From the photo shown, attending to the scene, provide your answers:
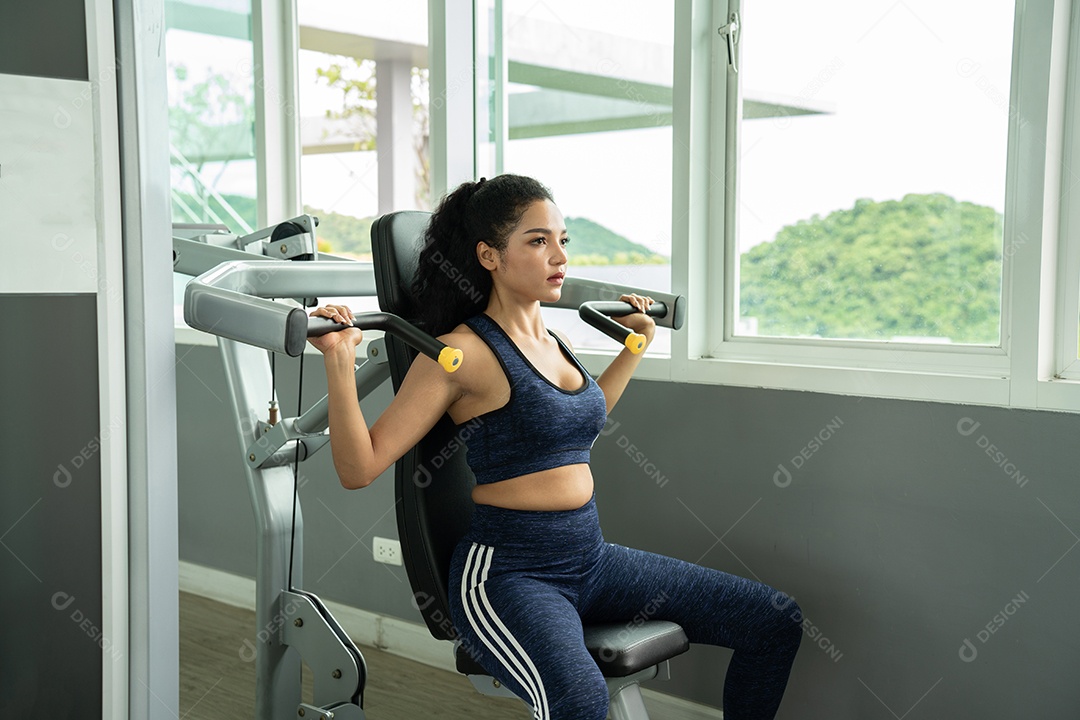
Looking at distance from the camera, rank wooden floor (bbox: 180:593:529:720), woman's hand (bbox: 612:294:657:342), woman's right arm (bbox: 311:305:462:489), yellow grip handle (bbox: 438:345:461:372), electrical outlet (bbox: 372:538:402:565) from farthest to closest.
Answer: electrical outlet (bbox: 372:538:402:565) < wooden floor (bbox: 180:593:529:720) < woman's hand (bbox: 612:294:657:342) < woman's right arm (bbox: 311:305:462:489) < yellow grip handle (bbox: 438:345:461:372)

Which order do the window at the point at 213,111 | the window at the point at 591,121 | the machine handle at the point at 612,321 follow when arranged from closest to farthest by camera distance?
the machine handle at the point at 612,321 → the window at the point at 591,121 → the window at the point at 213,111

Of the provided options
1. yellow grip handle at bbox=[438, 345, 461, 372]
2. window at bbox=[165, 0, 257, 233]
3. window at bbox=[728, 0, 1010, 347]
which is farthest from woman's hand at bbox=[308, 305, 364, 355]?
window at bbox=[165, 0, 257, 233]

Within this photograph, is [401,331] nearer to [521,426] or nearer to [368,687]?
[521,426]

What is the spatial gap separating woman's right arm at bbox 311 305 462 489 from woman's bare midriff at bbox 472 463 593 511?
0.16 m

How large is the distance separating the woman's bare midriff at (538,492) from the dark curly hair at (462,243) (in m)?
0.30

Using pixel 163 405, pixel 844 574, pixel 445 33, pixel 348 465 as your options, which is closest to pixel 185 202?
pixel 445 33

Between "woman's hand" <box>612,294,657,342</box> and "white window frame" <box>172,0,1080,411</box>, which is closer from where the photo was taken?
"white window frame" <box>172,0,1080,411</box>

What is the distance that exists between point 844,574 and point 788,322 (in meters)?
0.57

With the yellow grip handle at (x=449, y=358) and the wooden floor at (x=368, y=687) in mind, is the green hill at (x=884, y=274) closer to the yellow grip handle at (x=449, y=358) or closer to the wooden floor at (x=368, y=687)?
the yellow grip handle at (x=449, y=358)

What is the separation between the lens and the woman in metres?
1.62

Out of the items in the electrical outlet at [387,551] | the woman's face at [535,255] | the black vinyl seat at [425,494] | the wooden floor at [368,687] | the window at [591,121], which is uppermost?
the window at [591,121]

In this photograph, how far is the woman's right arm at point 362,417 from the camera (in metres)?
1.51

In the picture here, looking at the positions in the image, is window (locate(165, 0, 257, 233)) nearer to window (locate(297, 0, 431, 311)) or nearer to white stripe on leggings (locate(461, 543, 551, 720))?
window (locate(297, 0, 431, 311))

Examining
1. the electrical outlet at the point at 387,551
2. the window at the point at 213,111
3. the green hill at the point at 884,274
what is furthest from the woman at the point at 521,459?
the window at the point at 213,111
